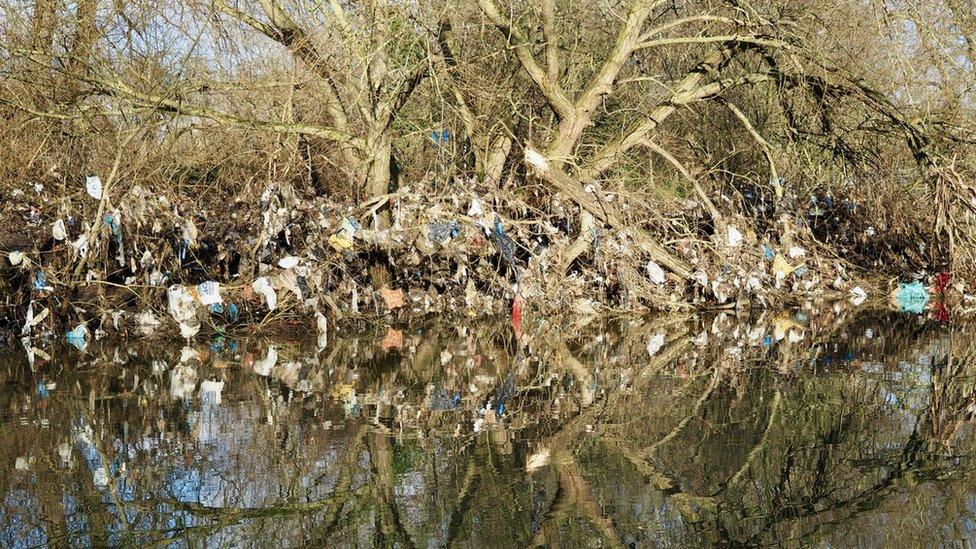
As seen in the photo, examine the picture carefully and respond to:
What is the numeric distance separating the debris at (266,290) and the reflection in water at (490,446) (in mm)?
A: 969

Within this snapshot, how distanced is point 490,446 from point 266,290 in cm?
454

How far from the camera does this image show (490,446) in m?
4.88

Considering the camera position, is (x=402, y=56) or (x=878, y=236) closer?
(x=402, y=56)

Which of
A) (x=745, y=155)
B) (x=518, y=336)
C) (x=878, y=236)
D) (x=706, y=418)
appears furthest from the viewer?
(x=745, y=155)

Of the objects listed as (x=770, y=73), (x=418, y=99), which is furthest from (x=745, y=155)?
(x=418, y=99)

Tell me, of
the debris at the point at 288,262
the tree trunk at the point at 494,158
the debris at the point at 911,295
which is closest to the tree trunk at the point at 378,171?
the tree trunk at the point at 494,158

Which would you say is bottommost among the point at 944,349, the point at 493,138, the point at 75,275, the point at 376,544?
the point at 376,544

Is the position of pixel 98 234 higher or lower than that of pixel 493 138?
lower

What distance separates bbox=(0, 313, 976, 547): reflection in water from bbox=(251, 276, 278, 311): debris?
38.2 inches

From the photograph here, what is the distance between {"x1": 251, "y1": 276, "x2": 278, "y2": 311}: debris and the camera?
9.01 m

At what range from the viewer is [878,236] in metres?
13.0

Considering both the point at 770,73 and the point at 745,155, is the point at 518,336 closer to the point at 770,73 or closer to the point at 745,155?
the point at 770,73

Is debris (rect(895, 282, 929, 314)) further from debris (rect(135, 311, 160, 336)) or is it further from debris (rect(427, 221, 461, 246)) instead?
debris (rect(135, 311, 160, 336))

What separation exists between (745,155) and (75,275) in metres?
9.62
